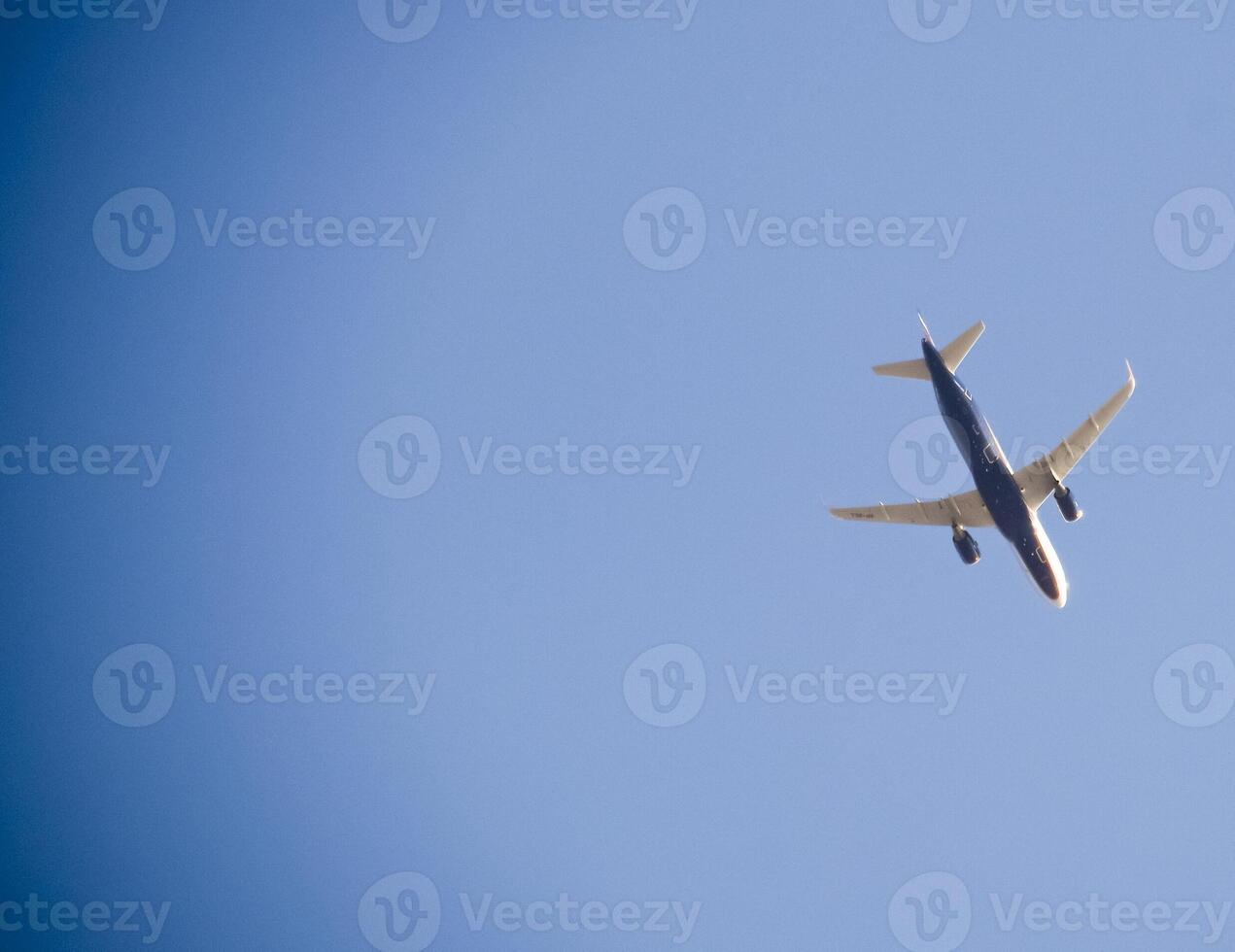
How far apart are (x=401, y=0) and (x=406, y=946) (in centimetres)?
2146

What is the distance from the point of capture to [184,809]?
127 feet

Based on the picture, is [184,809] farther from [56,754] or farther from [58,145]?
[58,145]

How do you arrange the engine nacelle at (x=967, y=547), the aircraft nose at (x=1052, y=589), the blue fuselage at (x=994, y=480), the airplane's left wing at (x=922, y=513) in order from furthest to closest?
the airplane's left wing at (x=922, y=513) → the engine nacelle at (x=967, y=547) → the aircraft nose at (x=1052, y=589) → the blue fuselage at (x=994, y=480)

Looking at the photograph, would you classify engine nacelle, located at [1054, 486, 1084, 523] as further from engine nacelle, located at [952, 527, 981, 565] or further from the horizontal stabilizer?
the horizontal stabilizer

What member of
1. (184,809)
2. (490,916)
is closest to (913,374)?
(490,916)

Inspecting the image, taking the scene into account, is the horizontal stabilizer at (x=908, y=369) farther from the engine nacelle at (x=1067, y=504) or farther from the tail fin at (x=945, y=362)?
the engine nacelle at (x=1067, y=504)

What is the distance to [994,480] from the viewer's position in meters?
29.7

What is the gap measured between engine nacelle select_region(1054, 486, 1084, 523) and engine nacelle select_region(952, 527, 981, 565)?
1990 millimetres

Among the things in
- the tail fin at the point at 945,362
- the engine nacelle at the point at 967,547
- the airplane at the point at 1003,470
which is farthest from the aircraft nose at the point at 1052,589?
the tail fin at the point at 945,362

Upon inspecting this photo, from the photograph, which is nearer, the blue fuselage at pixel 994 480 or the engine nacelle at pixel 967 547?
the blue fuselage at pixel 994 480

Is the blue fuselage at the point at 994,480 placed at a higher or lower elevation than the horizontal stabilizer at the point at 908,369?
lower

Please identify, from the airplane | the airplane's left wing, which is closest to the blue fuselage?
the airplane

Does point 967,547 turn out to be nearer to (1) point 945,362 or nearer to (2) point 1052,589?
(2) point 1052,589

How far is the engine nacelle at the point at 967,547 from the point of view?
3150 cm
